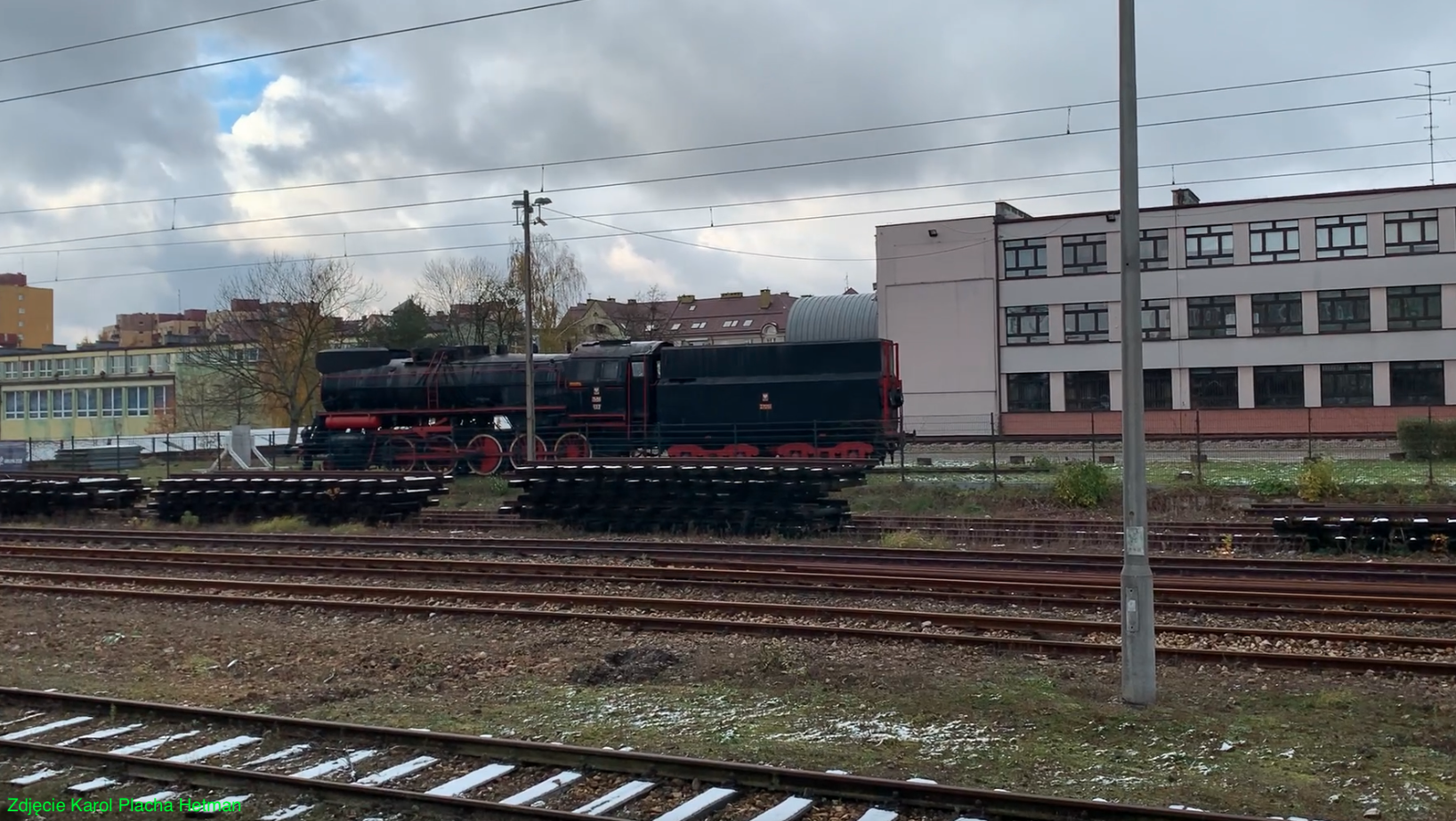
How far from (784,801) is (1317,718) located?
13.5ft

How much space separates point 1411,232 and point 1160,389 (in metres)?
9.89

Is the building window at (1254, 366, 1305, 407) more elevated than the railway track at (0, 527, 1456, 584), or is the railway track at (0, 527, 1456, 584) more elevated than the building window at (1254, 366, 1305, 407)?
the building window at (1254, 366, 1305, 407)

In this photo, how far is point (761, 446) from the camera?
28219mm

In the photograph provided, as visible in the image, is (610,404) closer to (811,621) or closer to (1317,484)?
(1317,484)

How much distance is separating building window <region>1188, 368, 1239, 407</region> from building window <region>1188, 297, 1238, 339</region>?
1348 millimetres

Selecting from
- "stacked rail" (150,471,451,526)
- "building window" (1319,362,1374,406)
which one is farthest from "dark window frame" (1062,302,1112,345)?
"stacked rail" (150,471,451,526)

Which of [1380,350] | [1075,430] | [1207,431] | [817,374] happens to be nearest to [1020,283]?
[1075,430]

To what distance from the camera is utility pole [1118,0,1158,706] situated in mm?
8297

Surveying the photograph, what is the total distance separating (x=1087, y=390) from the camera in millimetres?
44875

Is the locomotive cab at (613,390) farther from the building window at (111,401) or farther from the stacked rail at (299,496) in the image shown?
the building window at (111,401)

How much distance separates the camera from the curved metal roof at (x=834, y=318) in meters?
49.6

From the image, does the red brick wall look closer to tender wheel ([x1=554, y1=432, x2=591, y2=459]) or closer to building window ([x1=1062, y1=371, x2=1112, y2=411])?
building window ([x1=1062, y1=371, x2=1112, y2=411])

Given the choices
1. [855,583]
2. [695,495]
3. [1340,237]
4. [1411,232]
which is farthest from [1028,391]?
[855,583]

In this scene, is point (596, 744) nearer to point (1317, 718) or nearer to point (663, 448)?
point (1317, 718)
